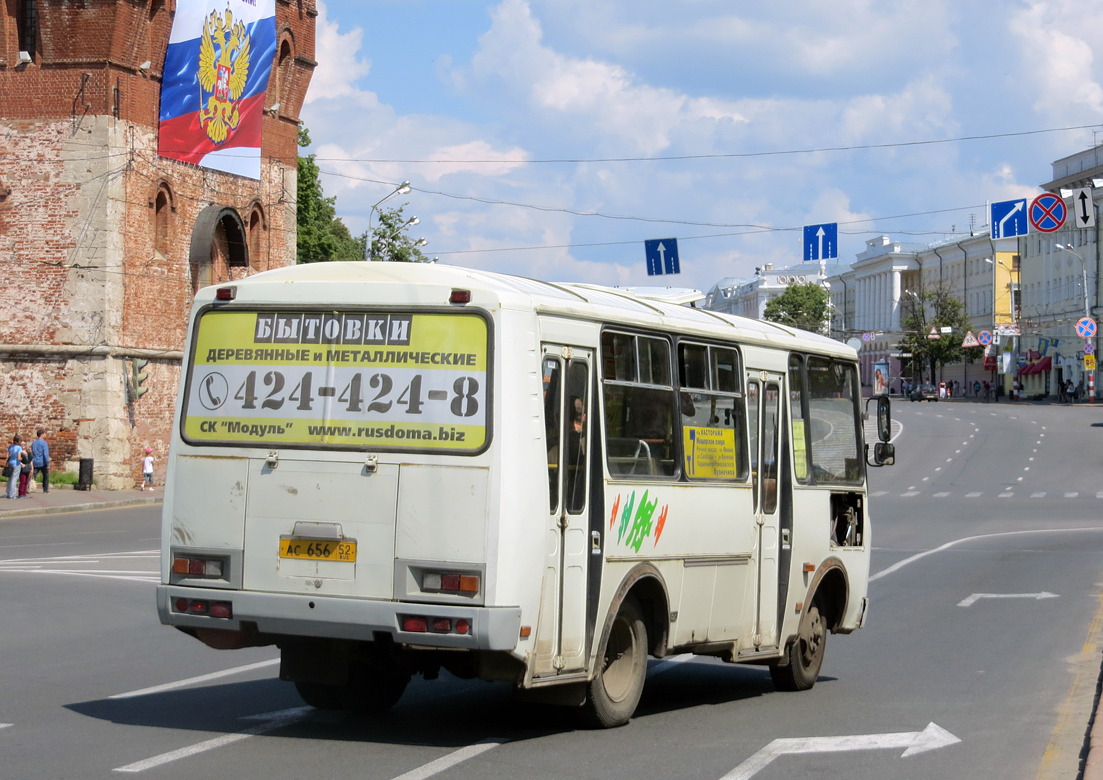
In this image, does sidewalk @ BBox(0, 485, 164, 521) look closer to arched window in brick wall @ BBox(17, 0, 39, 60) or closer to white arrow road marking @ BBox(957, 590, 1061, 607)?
arched window in brick wall @ BBox(17, 0, 39, 60)

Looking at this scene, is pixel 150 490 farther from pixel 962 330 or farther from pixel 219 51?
pixel 962 330

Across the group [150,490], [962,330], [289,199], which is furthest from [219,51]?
[962,330]

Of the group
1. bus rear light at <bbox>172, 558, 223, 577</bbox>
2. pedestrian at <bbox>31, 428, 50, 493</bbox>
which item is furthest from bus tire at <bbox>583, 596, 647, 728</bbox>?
pedestrian at <bbox>31, 428, 50, 493</bbox>

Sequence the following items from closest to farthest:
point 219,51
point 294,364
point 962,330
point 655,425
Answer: point 294,364 → point 655,425 → point 219,51 → point 962,330

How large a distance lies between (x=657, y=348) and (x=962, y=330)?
112m

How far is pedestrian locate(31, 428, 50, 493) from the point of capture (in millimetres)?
35438

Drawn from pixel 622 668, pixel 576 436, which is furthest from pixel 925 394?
pixel 576 436

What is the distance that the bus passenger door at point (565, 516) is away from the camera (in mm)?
7895

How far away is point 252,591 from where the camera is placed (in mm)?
7926

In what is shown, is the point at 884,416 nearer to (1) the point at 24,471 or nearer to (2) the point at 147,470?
(1) the point at 24,471

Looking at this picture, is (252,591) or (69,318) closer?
(252,591)

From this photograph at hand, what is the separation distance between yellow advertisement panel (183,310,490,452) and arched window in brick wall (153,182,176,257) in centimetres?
3330

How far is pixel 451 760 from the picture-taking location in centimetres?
764

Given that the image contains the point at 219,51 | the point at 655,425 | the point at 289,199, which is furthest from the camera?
the point at 289,199
